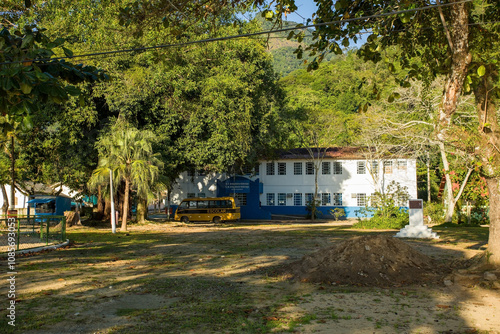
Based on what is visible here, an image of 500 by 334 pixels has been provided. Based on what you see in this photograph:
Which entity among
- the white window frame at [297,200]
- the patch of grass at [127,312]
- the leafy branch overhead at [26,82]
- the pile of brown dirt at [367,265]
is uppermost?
the leafy branch overhead at [26,82]

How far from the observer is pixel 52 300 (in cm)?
835

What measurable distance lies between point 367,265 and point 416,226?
11.8 meters

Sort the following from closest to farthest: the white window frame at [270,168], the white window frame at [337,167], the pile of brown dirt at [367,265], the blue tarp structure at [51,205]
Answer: the pile of brown dirt at [367,265]
the blue tarp structure at [51,205]
the white window frame at [337,167]
the white window frame at [270,168]

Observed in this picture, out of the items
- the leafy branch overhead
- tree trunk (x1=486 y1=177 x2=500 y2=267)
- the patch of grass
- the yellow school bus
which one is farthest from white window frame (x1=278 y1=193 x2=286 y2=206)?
the patch of grass

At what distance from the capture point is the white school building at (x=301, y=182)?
4391 cm

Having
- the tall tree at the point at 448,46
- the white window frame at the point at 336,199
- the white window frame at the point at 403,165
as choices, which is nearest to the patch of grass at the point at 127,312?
the tall tree at the point at 448,46

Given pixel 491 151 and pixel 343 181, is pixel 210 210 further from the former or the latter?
pixel 491 151

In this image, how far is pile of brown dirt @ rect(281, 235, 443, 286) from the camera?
991cm

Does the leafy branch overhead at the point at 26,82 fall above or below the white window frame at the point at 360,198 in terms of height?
above

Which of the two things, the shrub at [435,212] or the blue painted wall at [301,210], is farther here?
the blue painted wall at [301,210]

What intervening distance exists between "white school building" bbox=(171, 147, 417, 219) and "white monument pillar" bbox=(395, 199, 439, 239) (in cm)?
2178

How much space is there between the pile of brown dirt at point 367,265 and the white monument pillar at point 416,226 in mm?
9865

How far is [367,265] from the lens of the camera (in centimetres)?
1023

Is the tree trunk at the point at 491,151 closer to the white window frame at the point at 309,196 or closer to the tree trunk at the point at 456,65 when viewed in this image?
the tree trunk at the point at 456,65
